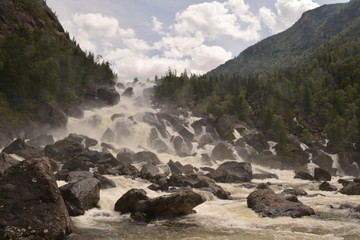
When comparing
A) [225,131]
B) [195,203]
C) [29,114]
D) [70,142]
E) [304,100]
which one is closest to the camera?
[195,203]

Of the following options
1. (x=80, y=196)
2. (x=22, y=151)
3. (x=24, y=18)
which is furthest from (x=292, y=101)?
(x=80, y=196)

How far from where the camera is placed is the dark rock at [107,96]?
330 ft

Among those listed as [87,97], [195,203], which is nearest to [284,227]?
[195,203]

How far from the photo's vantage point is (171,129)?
84.4 meters

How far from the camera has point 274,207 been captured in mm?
22828

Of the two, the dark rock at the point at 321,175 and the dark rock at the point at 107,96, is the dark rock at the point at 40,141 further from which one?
the dark rock at the point at 321,175

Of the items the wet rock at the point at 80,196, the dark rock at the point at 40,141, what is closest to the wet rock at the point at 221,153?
the dark rock at the point at 40,141

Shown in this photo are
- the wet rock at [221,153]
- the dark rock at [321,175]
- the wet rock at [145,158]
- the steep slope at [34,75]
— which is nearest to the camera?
the dark rock at [321,175]

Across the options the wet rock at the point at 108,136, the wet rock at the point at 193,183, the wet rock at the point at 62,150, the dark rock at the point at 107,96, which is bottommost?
the wet rock at the point at 193,183

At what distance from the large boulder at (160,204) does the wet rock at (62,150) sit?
89.7 feet

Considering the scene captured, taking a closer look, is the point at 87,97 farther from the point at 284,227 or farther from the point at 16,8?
the point at 284,227

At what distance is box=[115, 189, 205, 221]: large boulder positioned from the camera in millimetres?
21453

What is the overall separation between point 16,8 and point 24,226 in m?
107

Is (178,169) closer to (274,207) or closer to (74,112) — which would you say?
(274,207)
